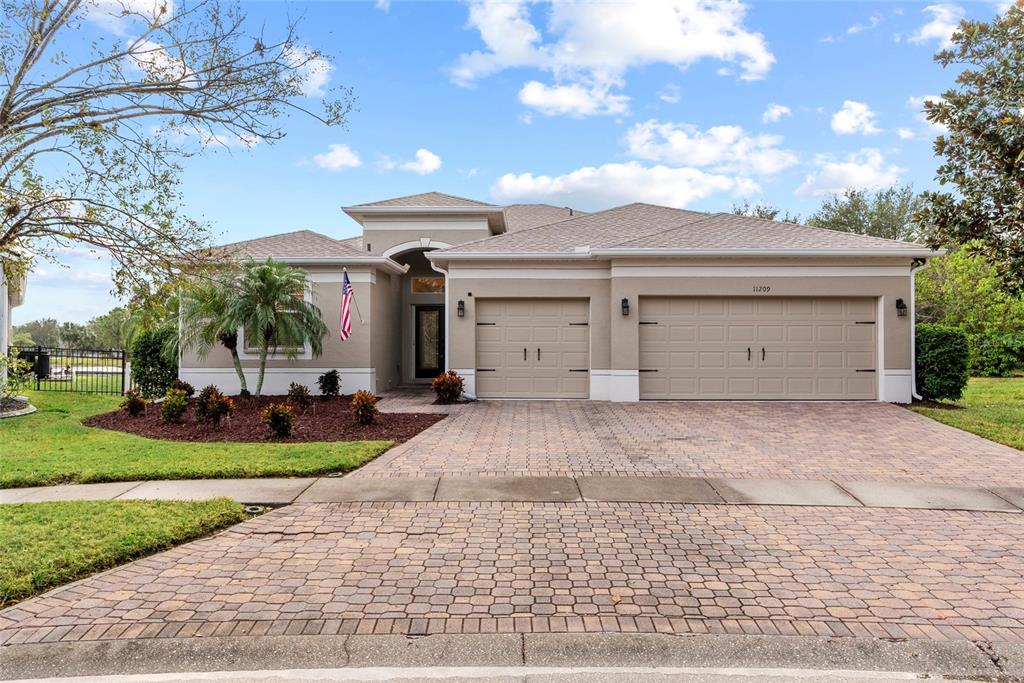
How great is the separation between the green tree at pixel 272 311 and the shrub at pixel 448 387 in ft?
10.3

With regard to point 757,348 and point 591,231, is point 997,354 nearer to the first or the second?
point 757,348

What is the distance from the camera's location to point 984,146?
1002 centimetres

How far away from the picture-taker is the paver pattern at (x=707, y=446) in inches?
294

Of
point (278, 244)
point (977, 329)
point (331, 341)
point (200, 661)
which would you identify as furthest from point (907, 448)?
point (977, 329)

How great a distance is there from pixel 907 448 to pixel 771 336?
5.68 meters

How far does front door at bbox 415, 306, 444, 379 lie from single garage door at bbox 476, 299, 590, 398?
16.2ft

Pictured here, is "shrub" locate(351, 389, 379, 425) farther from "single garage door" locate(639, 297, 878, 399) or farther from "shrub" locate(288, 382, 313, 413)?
"single garage door" locate(639, 297, 878, 399)

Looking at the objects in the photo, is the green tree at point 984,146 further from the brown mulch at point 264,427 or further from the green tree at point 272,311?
the green tree at point 272,311

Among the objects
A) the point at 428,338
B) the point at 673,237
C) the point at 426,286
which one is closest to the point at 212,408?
the point at 428,338

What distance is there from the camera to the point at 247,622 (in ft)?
11.9

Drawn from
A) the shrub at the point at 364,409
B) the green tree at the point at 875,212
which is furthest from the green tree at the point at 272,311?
the green tree at the point at 875,212

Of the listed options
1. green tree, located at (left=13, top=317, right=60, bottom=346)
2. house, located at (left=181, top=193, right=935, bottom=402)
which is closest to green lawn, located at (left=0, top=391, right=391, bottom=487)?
house, located at (left=181, top=193, right=935, bottom=402)

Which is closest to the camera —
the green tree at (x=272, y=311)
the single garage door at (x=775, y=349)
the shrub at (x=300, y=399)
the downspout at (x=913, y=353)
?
the shrub at (x=300, y=399)

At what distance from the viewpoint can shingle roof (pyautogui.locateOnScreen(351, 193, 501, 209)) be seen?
761 inches
